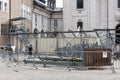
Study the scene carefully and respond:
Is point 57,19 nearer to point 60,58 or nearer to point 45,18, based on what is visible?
point 45,18

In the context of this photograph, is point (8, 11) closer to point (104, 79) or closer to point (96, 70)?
point (96, 70)

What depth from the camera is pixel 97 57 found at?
2316 cm

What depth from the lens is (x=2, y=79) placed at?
1817 centimetres

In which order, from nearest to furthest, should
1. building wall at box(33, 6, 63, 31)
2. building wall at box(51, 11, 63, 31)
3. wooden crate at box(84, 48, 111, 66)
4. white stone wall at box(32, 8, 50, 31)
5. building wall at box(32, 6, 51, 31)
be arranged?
wooden crate at box(84, 48, 111, 66) → building wall at box(32, 6, 51, 31) → building wall at box(33, 6, 63, 31) → white stone wall at box(32, 8, 50, 31) → building wall at box(51, 11, 63, 31)

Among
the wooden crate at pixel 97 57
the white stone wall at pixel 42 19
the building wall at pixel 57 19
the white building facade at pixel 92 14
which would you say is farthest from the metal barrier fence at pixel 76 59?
the building wall at pixel 57 19

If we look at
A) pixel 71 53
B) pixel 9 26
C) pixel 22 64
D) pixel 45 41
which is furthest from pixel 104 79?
pixel 9 26

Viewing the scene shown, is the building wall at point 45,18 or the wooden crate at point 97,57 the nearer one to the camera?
the wooden crate at point 97,57

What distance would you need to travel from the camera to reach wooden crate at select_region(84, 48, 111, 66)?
906 inches

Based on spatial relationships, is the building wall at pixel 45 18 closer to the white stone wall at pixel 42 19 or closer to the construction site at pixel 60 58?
the white stone wall at pixel 42 19

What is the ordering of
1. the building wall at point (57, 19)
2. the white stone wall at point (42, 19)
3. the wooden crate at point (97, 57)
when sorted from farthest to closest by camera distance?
the building wall at point (57, 19) < the white stone wall at point (42, 19) < the wooden crate at point (97, 57)

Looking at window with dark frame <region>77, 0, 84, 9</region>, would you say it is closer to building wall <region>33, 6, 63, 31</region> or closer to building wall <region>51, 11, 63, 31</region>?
building wall <region>33, 6, 63, 31</region>

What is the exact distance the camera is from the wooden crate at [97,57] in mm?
23000

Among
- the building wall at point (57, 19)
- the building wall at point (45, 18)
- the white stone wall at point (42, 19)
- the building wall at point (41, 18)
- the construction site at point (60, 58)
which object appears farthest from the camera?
the building wall at point (57, 19)

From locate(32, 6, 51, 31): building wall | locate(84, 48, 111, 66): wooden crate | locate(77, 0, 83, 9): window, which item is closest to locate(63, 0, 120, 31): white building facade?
locate(77, 0, 83, 9): window
